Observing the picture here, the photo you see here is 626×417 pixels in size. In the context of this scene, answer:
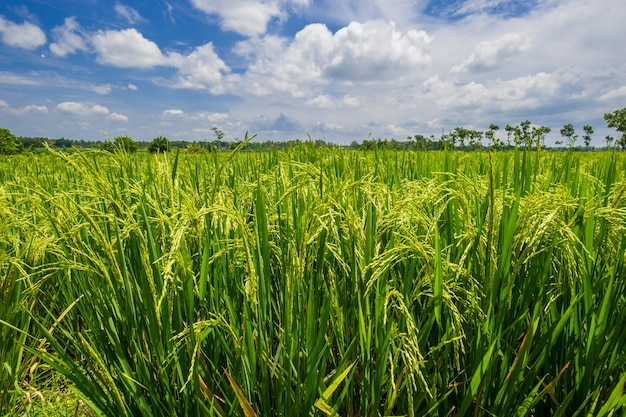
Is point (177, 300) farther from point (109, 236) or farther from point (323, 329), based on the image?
point (109, 236)

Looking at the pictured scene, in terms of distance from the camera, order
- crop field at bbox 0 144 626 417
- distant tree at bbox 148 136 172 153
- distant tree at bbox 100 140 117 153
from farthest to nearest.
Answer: distant tree at bbox 148 136 172 153
distant tree at bbox 100 140 117 153
crop field at bbox 0 144 626 417

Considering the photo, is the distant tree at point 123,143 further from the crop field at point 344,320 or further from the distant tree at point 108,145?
the crop field at point 344,320

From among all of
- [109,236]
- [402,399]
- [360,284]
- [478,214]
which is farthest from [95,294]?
[478,214]

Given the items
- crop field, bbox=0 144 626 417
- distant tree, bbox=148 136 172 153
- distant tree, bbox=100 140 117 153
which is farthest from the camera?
distant tree, bbox=148 136 172 153

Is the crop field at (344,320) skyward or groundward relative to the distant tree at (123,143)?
groundward

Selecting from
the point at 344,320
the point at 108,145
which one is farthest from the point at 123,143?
the point at 344,320

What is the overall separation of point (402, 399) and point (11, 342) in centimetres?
199

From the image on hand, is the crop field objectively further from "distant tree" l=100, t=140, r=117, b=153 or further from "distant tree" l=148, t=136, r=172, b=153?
"distant tree" l=148, t=136, r=172, b=153

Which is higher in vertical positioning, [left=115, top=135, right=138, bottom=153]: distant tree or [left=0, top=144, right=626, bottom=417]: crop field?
[left=115, top=135, right=138, bottom=153]: distant tree

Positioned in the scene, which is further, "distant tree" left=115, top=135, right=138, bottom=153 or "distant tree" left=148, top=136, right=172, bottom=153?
"distant tree" left=148, top=136, right=172, bottom=153

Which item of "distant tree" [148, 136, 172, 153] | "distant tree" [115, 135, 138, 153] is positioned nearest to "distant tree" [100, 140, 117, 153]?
"distant tree" [115, 135, 138, 153]

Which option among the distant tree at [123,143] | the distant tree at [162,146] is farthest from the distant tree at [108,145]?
the distant tree at [162,146]

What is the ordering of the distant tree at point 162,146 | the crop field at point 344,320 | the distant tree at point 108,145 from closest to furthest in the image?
the crop field at point 344,320 → the distant tree at point 108,145 → the distant tree at point 162,146

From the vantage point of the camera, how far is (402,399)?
1.11 m
